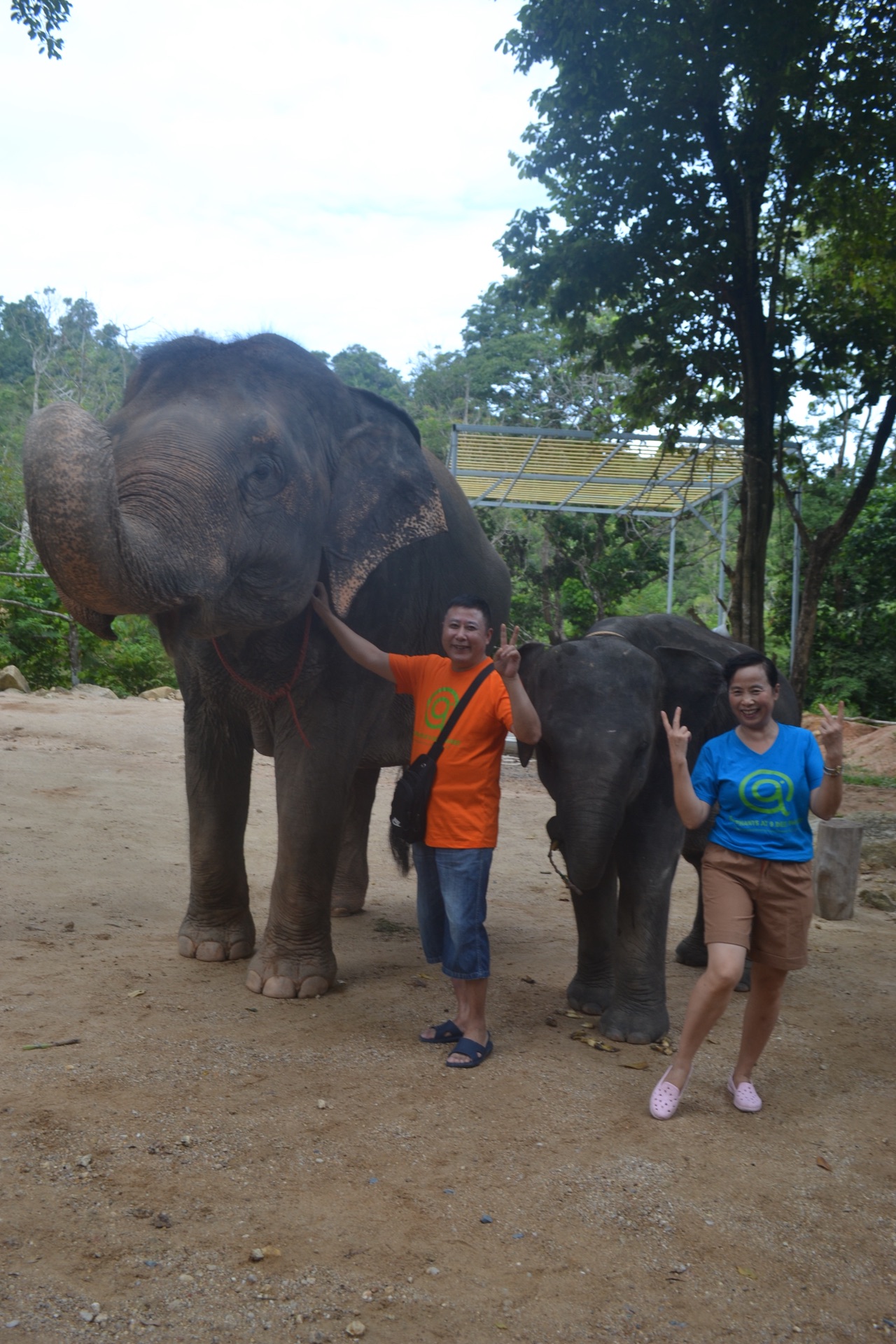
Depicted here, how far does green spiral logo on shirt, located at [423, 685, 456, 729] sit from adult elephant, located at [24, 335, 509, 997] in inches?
22.7

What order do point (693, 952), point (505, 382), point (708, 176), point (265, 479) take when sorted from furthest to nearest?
point (505, 382)
point (708, 176)
point (693, 952)
point (265, 479)

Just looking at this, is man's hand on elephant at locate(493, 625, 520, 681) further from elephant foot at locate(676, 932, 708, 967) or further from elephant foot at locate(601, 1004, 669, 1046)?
elephant foot at locate(676, 932, 708, 967)

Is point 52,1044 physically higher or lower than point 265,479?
lower

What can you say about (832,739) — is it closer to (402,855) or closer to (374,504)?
(374,504)

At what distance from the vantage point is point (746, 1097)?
3660 millimetres

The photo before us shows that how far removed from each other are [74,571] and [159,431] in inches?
27.6

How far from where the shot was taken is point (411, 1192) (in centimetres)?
295

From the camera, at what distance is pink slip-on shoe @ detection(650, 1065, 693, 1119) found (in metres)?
3.51

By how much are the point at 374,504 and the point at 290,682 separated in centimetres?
79

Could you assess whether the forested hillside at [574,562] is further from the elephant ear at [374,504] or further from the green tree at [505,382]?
the elephant ear at [374,504]

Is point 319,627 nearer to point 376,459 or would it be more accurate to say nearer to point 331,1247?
point 376,459

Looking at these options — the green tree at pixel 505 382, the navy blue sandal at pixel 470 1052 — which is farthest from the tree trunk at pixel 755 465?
the green tree at pixel 505 382

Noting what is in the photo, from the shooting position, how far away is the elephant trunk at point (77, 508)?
3.17 metres

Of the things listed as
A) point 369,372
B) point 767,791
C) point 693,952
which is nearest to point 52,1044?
point 767,791
